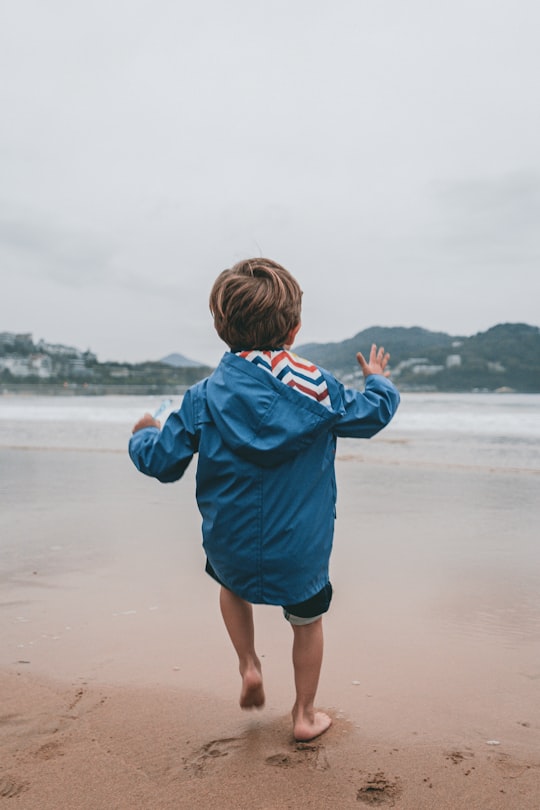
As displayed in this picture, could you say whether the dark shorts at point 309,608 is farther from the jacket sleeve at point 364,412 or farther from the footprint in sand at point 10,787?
the footprint in sand at point 10,787

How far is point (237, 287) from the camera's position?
6.46ft

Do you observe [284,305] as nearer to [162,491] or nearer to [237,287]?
[237,287]

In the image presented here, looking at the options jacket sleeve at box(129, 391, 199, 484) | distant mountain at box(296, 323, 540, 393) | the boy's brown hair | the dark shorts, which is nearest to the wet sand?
the dark shorts

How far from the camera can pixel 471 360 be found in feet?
137

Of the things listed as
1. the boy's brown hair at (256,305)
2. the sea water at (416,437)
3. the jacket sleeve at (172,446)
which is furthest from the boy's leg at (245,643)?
the sea water at (416,437)

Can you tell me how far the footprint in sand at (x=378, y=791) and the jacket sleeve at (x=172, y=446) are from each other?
3.20ft

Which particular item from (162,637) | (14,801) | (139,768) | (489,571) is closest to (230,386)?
(139,768)

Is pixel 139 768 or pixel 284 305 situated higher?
pixel 284 305

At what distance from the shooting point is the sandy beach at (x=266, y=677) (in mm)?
1675

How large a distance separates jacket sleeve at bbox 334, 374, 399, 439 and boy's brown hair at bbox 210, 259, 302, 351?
0.28 metres

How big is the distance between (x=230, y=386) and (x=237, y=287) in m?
0.31

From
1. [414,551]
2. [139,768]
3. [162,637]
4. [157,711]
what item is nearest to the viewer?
[139,768]

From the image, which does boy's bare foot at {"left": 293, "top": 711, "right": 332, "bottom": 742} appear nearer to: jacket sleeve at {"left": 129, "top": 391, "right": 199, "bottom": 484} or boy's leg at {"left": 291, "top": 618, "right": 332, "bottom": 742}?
boy's leg at {"left": 291, "top": 618, "right": 332, "bottom": 742}

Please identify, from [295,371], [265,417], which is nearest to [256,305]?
[295,371]
